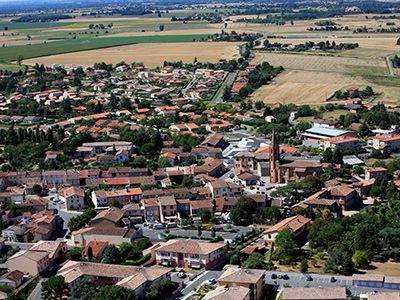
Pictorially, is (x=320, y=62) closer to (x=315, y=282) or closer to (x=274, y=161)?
(x=274, y=161)

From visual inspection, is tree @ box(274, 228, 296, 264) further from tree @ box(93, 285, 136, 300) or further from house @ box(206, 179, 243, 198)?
house @ box(206, 179, 243, 198)

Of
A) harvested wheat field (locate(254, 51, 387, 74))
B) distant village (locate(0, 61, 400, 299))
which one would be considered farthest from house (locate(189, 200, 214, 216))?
harvested wheat field (locate(254, 51, 387, 74))

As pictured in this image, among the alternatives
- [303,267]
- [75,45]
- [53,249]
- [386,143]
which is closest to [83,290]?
[53,249]

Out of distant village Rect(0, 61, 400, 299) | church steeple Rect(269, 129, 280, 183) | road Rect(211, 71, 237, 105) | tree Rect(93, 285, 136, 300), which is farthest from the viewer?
road Rect(211, 71, 237, 105)

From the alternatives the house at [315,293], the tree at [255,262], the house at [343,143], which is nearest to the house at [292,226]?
the tree at [255,262]

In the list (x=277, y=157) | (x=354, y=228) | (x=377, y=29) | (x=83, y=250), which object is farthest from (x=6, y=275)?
(x=377, y=29)

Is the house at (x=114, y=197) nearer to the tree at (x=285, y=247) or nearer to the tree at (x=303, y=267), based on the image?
the tree at (x=285, y=247)
